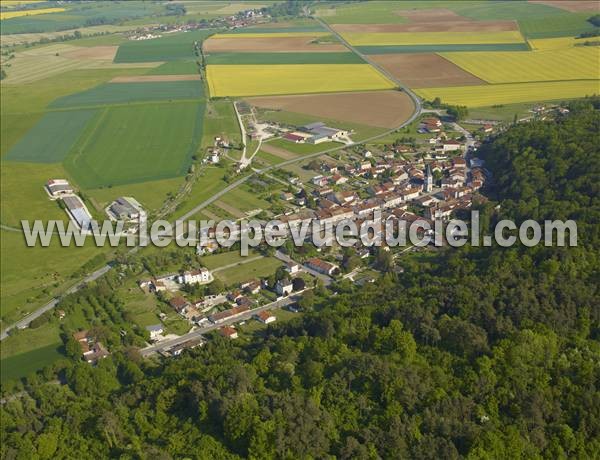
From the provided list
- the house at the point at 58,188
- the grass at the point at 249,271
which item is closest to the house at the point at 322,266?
the grass at the point at 249,271

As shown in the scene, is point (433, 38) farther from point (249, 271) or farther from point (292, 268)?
point (249, 271)

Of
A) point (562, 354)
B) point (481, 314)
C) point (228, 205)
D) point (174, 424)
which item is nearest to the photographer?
point (174, 424)

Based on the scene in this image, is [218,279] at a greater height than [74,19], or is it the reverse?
[74,19]

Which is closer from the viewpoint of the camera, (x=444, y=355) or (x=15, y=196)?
(x=444, y=355)

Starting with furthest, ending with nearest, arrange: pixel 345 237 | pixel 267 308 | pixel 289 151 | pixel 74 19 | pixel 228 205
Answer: pixel 74 19 → pixel 289 151 → pixel 228 205 → pixel 345 237 → pixel 267 308

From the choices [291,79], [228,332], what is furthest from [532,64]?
[228,332]

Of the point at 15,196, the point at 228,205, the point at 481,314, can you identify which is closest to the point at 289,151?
the point at 228,205

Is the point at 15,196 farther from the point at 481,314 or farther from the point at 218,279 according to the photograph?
the point at 481,314

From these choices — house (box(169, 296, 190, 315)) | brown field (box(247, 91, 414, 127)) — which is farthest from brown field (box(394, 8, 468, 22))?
house (box(169, 296, 190, 315))
